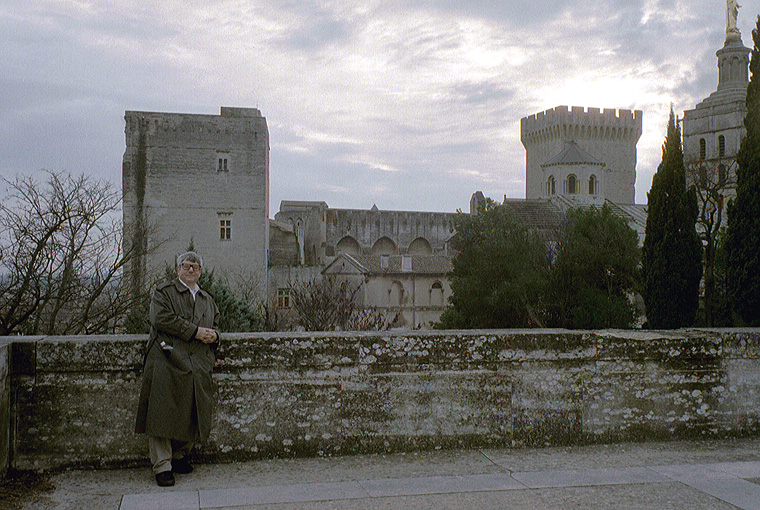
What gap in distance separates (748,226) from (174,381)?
7.57 metres

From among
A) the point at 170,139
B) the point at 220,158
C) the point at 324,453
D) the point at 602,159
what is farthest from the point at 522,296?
the point at 602,159

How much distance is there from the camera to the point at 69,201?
18.2 m

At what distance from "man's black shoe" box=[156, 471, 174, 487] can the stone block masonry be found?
1.46ft

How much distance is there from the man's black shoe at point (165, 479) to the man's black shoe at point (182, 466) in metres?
0.19

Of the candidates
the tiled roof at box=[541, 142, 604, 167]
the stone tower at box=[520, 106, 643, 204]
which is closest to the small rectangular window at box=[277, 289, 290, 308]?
the tiled roof at box=[541, 142, 604, 167]

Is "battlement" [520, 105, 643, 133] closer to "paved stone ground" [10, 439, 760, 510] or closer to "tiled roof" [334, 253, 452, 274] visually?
"tiled roof" [334, 253, 452, 274]

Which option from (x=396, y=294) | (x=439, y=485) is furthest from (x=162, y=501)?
(x=396, y=294)

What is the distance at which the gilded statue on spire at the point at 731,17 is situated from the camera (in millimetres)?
63306

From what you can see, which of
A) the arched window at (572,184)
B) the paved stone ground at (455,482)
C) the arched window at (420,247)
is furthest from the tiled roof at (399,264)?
the paved stone ground at (455,482)

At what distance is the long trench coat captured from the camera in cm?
438

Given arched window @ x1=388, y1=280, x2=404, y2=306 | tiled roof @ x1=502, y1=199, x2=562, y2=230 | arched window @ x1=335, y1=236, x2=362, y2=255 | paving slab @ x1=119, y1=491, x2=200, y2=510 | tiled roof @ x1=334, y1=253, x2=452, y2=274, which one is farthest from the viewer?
arched window @ x1=335, y1=236, x2=362, y2=255

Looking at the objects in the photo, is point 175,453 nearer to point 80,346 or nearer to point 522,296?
point 80,346

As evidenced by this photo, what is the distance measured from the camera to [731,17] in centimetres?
6450

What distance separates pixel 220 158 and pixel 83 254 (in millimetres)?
23901
